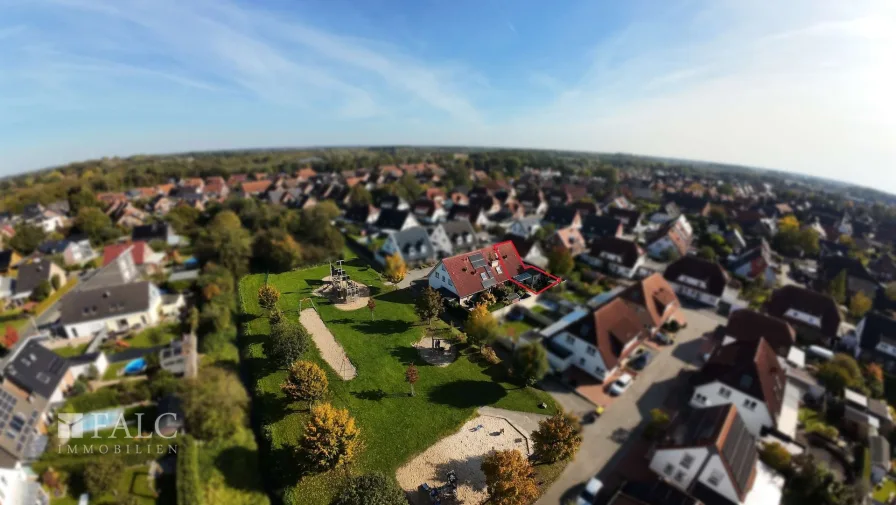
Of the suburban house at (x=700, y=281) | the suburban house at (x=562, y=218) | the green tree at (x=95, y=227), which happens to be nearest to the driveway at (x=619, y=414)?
the suburban house at (x=700, y=281)

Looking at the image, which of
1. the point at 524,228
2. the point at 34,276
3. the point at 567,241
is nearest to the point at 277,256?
the point at 567,241

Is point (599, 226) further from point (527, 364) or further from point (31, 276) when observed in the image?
point (31, 276)

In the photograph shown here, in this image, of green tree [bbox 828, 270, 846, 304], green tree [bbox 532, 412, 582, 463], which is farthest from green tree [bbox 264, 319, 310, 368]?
green tree [bbox 828, 270, 846, 304]

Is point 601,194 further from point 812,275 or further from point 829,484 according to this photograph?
point 829,484

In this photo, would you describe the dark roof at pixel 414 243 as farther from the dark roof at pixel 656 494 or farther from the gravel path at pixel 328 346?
the dark roof at pixel 656 494

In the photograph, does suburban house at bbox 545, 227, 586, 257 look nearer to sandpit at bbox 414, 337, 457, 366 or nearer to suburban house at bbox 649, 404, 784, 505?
suburban house at bbox 649, 404, 784, 505

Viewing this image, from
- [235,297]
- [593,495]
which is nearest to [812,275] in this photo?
[593,495]
